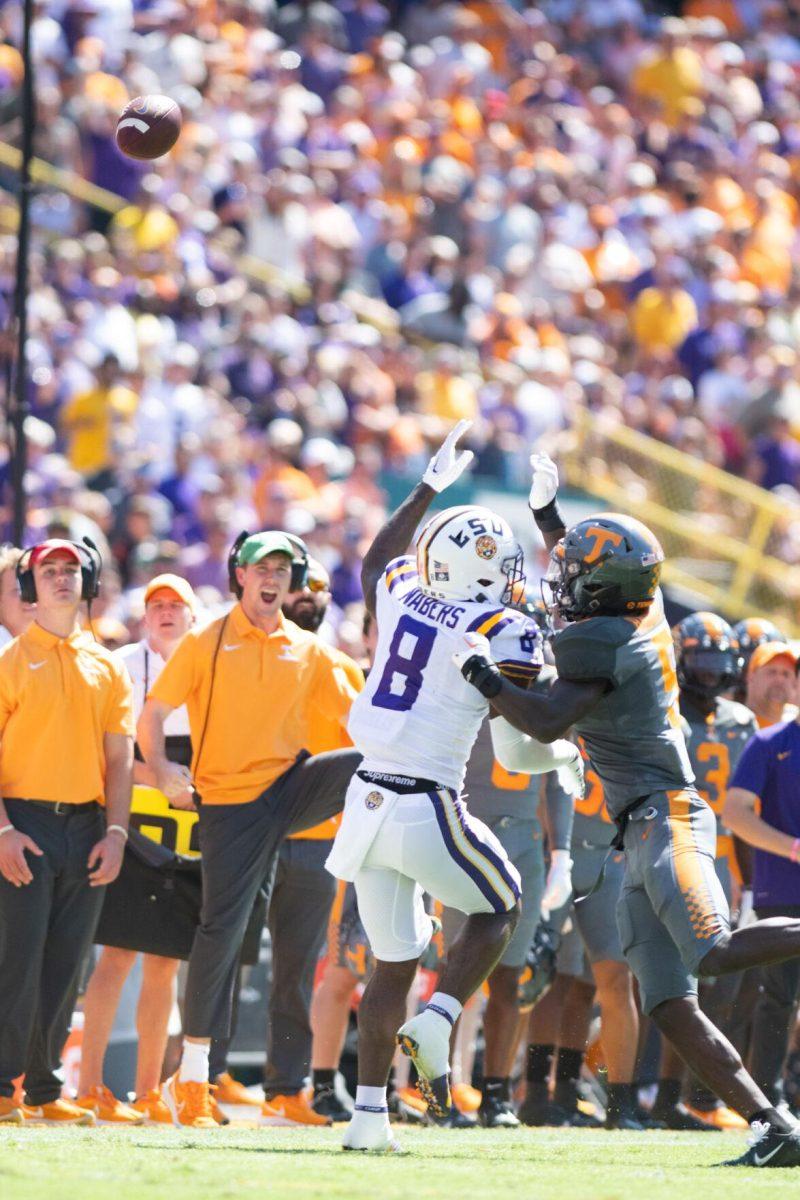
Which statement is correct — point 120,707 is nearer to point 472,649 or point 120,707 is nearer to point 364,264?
point 472,649

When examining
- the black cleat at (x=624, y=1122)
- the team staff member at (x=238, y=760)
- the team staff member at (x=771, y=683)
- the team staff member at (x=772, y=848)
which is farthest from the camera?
the team staff member at (x=771, y=683)

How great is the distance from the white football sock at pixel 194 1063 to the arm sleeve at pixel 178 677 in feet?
4.13

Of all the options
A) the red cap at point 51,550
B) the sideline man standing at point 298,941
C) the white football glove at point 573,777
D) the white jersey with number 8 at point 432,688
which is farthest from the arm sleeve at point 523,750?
the red cap at point 51,550

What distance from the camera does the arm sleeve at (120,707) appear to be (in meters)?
7.89

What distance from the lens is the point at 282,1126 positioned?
835 cm

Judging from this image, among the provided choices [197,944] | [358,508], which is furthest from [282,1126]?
[358,508]

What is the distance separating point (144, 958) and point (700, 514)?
30.1 ft

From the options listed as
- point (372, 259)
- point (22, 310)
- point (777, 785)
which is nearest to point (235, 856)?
point (777, 785)

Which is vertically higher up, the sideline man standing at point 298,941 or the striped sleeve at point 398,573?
the striped sleeve at point 398,573

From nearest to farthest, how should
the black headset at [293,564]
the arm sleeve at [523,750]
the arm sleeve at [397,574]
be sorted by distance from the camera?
1. the arm sleeve at [523,750]
2. the arm sleeve at [397,574]
3. the black headset at [293,564]

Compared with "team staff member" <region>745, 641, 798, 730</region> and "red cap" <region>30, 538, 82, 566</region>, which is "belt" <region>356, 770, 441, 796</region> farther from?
"team staff member" <region>745, 641, 798, 730</region>

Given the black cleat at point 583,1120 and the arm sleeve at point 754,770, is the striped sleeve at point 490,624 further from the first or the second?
the black cleat at point 583,1120

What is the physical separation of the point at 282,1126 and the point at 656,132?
15.3 metres

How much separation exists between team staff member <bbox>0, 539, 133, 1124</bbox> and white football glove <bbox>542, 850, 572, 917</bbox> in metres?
1.73
